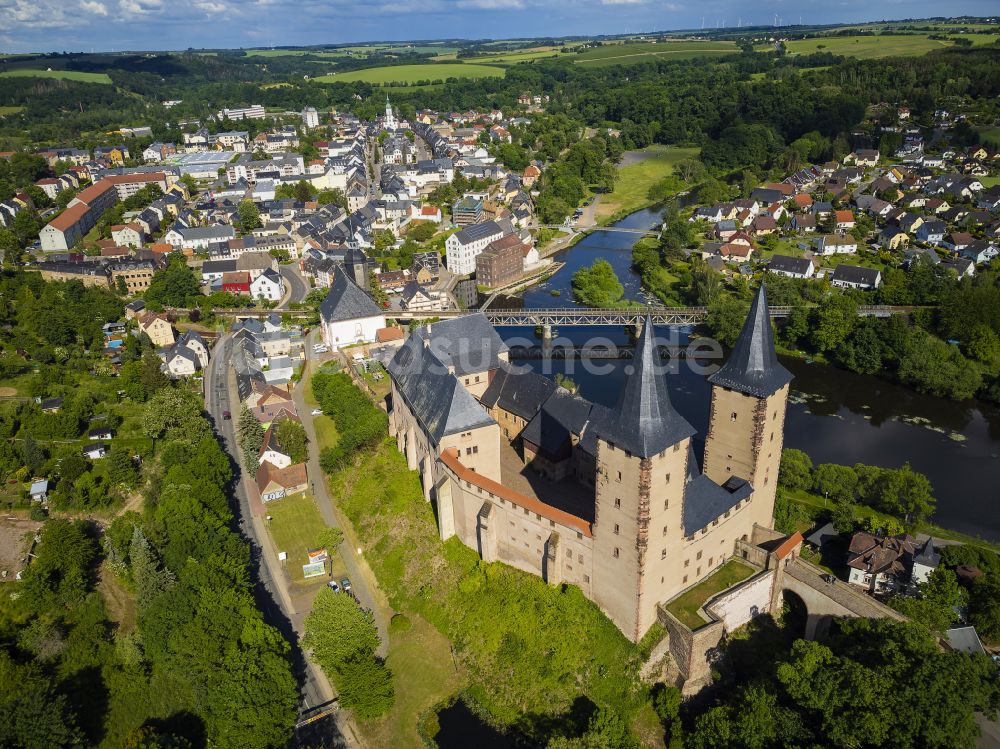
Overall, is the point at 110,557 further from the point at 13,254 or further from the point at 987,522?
the point at 13,254

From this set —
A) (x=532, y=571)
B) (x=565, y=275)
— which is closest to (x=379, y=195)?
(x=565, y=275)

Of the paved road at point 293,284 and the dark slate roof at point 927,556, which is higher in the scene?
the dark slate roof at point 927,556

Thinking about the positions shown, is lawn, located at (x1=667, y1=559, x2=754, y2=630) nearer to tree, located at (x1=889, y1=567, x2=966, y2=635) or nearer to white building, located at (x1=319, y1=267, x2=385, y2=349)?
tree, located at (x1=889, y1=567, x2=966, y2=635)

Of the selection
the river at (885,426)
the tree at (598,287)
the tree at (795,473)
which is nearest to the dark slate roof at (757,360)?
the tree at (795,473)

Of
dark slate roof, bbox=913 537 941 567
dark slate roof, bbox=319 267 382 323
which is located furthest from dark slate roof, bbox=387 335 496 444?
dark slate roof, bbox=913 537 941 567

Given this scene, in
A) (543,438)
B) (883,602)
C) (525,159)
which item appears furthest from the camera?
(525,159)

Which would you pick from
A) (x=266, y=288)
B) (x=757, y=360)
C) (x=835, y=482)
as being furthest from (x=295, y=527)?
(x=266, y=288)

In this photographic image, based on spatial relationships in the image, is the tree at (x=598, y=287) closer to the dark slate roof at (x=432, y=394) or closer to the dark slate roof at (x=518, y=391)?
the dark slate roof at (x=518, y=391)
